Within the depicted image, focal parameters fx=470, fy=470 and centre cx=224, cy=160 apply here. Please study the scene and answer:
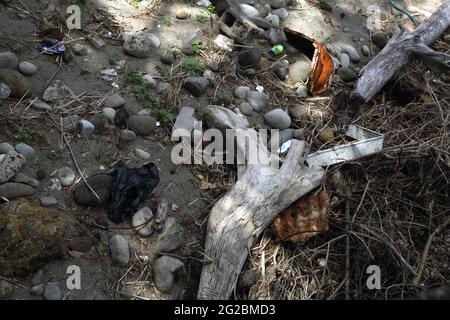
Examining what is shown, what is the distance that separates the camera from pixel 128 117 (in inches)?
113

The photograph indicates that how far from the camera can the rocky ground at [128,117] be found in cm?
227

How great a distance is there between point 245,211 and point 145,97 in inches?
41.5

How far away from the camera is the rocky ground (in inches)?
89.3

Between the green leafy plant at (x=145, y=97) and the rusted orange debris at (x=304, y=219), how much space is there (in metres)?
0.93

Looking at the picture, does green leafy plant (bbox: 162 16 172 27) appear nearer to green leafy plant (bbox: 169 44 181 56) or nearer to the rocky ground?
the rocky ground

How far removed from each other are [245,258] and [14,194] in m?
1.20

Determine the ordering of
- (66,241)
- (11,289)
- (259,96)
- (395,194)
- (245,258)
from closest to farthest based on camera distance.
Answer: (11,289) < (66,241) < (245,258) < (395,194) < (259,96)

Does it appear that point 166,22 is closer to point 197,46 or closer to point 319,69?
point 197,46

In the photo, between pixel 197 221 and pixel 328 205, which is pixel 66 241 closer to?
pixel 197 221

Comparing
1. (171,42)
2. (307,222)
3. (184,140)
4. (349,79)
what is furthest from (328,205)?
(171,42)

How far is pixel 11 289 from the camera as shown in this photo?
207 centimetres

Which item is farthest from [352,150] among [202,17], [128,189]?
[202,17]

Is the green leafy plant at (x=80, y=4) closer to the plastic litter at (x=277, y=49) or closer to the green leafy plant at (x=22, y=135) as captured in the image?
the green leafy plant at (x=22, y=135)


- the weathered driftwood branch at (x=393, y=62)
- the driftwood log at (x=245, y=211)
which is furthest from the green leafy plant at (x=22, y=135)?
the weathered driftwood branch at (x=393, y=62)
